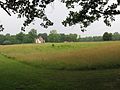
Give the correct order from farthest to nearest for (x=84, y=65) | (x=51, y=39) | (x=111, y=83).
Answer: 1. (x=51, y=39)
2. (x=84, y=65)
3. (x=111, y=83)

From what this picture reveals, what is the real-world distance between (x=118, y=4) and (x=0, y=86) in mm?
9463

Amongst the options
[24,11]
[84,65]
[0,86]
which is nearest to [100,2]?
[24,11]

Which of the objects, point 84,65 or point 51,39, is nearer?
point 84,65

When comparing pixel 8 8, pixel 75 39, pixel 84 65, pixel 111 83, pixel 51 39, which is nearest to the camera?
pixel 8 8

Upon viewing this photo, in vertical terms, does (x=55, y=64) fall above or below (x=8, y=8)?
below

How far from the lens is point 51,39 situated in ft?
648

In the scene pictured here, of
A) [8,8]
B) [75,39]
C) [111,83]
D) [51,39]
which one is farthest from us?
[51,39]

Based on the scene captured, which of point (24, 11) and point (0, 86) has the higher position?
point (24, 11)

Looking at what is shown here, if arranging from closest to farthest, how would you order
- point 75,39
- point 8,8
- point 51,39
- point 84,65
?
point 8,8
point 84,65
point 75,39
point 51,39

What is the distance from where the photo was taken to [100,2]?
2348cm

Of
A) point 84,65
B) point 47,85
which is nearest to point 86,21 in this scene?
point 47,85

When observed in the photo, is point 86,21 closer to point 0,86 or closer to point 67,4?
point 67,4

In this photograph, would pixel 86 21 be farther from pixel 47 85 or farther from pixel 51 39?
pixel 51 39

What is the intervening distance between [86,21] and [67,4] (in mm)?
1899
